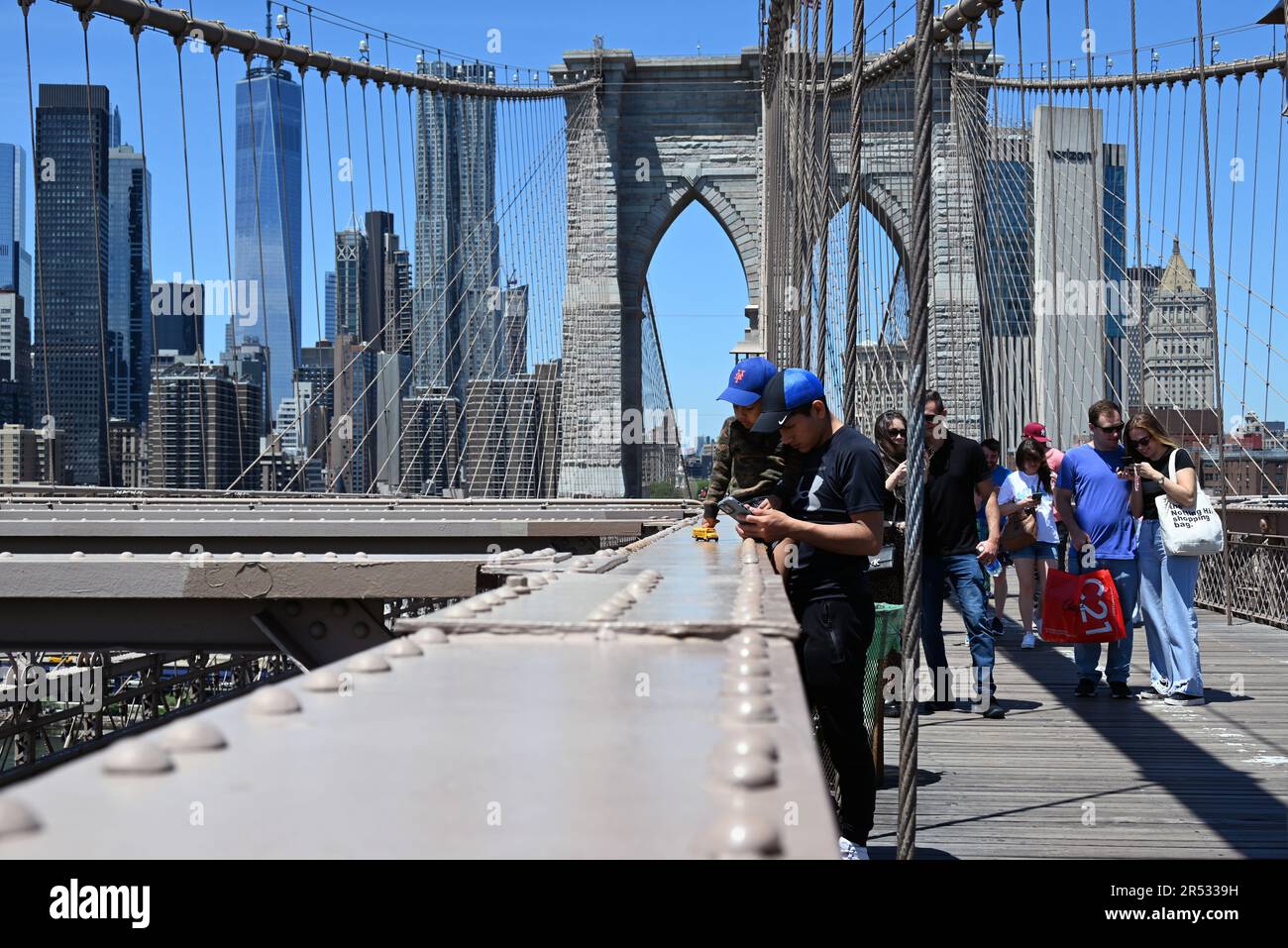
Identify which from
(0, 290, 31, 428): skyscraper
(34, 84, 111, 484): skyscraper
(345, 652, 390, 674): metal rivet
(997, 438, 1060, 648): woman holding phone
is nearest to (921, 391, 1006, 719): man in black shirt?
(997, 438, 1060, 648): woman holding phone

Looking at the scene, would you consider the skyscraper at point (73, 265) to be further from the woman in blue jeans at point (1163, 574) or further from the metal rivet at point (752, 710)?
the metal rivet at point (752, 710)

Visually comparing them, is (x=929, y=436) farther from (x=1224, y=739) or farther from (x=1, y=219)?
(x=1, y=219)

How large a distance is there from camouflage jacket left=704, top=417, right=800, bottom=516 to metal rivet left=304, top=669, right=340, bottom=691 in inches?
88.6

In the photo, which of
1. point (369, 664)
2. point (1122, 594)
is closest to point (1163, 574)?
point (1122, 594)

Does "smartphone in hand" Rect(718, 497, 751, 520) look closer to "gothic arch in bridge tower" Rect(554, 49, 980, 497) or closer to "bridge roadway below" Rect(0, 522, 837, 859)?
"bridge roadway below" Rect(0, 522, 837, 859)

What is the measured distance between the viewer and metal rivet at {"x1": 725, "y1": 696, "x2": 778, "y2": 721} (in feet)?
4.05

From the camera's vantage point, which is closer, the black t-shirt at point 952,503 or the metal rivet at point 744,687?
the metal rivet at point 744,687

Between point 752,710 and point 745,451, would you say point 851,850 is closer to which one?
point 745,451

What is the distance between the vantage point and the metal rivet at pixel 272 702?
127 centimetres

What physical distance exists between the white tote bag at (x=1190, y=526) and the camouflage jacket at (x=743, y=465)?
6.78 ft

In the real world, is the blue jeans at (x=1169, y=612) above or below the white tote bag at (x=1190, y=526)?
below

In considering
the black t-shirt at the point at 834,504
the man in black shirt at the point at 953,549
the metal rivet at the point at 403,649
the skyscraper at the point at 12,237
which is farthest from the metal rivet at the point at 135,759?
the skyscraper at the point at 12,237
